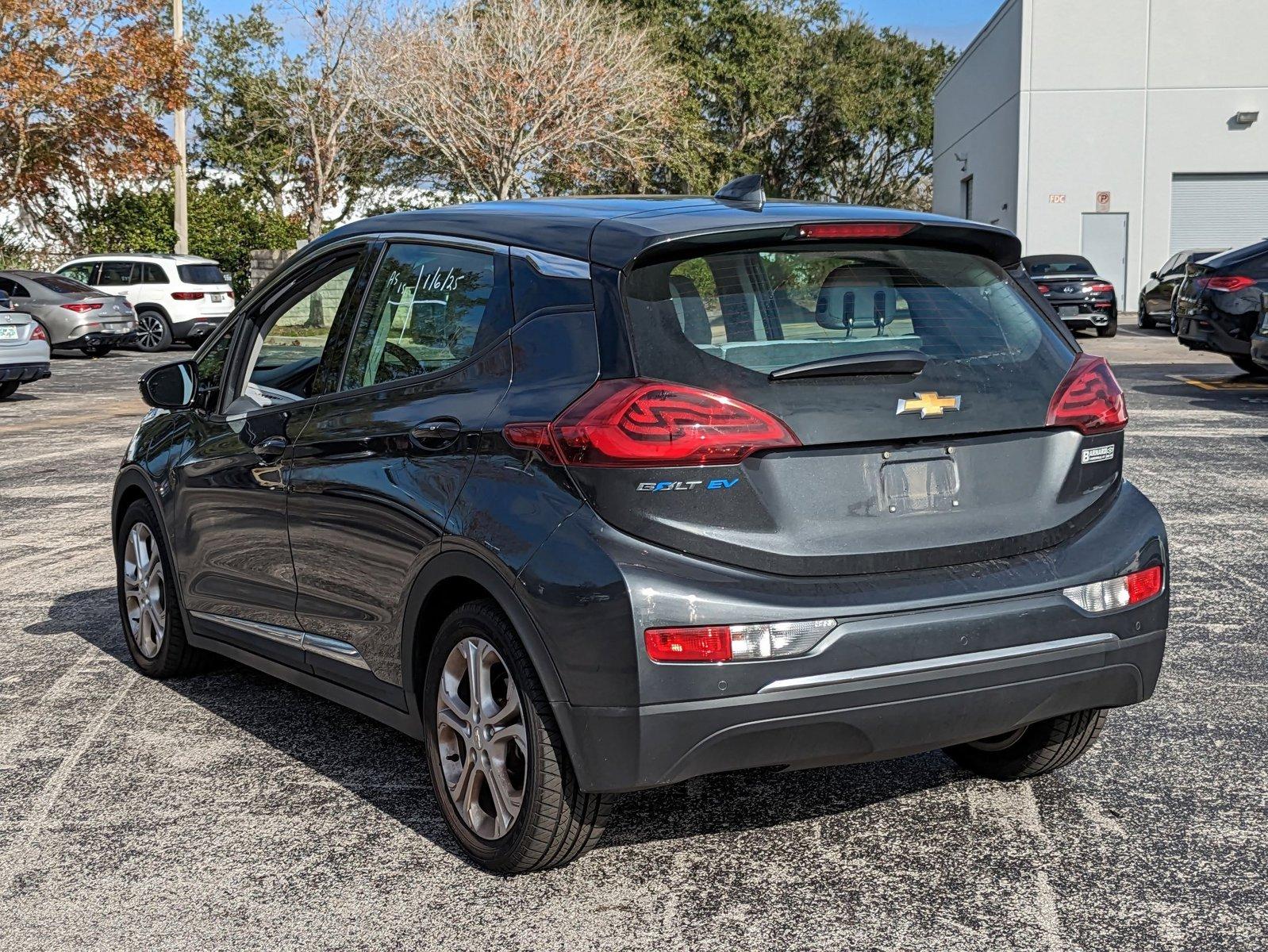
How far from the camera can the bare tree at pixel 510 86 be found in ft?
126

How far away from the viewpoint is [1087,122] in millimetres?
40625

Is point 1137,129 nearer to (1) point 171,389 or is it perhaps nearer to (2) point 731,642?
(1) point 171,389

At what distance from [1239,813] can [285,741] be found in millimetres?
2916

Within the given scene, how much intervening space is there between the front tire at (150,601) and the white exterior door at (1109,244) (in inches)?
1502

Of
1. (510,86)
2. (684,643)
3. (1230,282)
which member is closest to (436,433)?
(684,643)

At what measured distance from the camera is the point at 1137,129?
40344 millimetres

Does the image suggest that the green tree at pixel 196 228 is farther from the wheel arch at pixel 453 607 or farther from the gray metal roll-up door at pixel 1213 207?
the wheel arch at pixel 453 607

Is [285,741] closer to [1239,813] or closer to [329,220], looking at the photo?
[1239,813]

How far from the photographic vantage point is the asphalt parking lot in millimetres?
3609

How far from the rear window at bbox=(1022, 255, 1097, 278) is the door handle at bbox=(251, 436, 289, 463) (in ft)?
87.9

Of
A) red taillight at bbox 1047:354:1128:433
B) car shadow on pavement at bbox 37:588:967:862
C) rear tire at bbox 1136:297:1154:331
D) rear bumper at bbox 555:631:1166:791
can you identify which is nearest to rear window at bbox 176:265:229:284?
rear tire at bbox 1136:297:1154:331

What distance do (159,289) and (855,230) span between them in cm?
2691

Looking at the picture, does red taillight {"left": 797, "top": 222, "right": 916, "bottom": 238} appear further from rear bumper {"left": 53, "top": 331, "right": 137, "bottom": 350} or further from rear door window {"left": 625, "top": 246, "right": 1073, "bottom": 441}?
rear bumper {"left": 53, "top": 331, "right": 137, "bottom": 350}

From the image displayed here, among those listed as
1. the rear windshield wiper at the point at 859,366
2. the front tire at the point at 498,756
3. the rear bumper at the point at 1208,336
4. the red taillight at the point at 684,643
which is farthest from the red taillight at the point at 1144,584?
the rear bumper at the point at 1208,336
